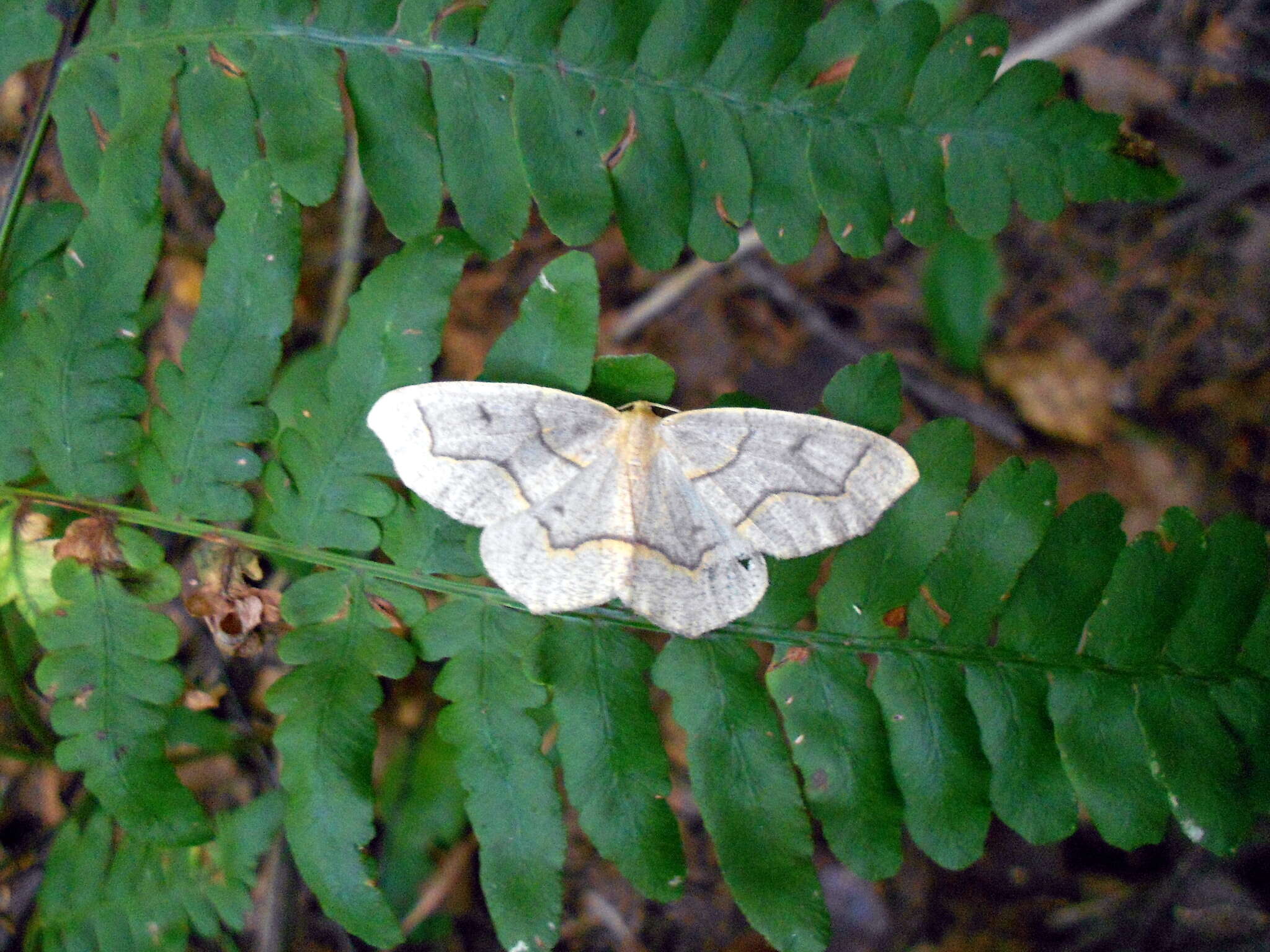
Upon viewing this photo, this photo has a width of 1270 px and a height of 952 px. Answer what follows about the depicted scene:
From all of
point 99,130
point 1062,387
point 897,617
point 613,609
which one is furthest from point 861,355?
point 99,130

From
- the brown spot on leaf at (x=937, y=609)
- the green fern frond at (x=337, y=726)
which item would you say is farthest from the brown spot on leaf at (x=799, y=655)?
the green fern frond at (x=337, y=726)

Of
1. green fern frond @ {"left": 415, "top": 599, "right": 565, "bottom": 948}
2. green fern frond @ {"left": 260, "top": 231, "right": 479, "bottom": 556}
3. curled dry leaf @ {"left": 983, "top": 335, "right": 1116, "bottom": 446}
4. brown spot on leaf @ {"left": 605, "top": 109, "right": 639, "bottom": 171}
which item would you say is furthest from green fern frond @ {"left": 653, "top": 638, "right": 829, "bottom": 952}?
curled dry leaf @ {"left": 983, "top": 335, "right": 1116, "bottom": 446}

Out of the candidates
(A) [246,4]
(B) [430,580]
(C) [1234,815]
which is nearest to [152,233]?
(A) [246,4]

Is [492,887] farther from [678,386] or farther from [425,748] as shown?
[678,386]

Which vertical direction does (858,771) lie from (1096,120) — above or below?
below

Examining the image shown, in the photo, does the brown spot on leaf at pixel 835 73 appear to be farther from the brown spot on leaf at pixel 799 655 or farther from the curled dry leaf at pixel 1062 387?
the curled dry leaf at pixel 1062 387

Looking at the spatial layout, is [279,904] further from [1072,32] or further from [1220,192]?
[1220,192]
